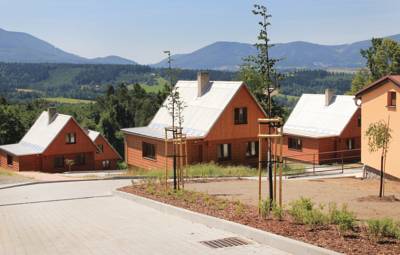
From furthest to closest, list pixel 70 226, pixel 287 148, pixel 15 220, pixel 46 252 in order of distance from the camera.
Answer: pixel 287 148 → pixel 15 220 → pixel 70 226 → pixel 46 252

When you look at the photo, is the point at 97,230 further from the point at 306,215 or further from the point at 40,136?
the point at 40,136

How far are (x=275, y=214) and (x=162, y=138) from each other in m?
24.9

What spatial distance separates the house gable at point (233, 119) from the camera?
3675cm

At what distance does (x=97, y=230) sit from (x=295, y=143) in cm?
3731

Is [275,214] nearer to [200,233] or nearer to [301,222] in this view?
[301,222]

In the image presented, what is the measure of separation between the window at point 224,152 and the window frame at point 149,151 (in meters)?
4.64

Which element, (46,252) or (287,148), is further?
(287,148)

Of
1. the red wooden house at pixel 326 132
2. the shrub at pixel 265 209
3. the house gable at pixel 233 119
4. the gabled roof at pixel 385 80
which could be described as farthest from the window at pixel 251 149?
the shrub at pixel 265 209

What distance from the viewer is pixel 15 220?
14219 millimetres

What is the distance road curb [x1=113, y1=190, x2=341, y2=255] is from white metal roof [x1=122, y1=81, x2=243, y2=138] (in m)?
21.7

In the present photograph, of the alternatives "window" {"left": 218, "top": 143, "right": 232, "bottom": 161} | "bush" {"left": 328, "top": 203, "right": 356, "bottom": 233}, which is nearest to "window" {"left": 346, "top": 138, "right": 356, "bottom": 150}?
"window" {"left": 218, "top": 143, "right": 232, "bottom": 161}

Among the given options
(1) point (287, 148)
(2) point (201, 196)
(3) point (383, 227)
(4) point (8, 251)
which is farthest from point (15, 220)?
(1) point (287, 148)

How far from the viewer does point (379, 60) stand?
6406cm

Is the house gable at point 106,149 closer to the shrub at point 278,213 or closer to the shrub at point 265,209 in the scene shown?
the shrub at point 265,209
